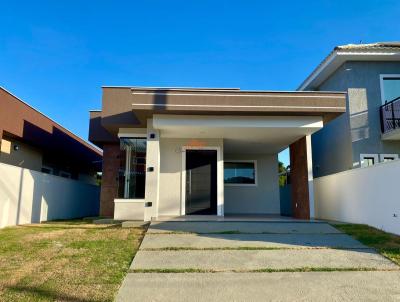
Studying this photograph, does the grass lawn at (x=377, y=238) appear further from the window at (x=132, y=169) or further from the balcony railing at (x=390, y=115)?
the window at (x=132, y=169)

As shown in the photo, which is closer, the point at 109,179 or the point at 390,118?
the point at 390,118

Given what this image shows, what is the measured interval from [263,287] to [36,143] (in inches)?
472

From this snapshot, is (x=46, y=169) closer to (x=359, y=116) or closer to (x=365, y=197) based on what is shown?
(x=365, y=197)

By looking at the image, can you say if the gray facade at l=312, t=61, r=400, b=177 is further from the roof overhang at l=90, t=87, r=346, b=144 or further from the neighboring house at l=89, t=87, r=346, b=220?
the roof overhang at l=90, t=87, r=346, b=144

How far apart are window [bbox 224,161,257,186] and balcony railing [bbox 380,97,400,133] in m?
5.27

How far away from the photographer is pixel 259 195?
14.3 meters

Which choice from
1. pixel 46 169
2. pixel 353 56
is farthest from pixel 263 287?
pixel 46 169

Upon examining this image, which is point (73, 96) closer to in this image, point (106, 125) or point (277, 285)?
point (106, 125)

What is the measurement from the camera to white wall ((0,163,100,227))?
9.83m

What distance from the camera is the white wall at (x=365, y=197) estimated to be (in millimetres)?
7418

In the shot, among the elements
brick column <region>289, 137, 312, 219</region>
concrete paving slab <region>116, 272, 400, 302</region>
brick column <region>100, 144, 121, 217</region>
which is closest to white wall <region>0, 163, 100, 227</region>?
brick column <region>100, 144, 121, 217</region>

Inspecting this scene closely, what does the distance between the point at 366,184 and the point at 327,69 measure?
6.59 m

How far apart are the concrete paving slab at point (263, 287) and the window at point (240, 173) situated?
30.0 feet

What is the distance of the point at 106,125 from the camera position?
11586mm
